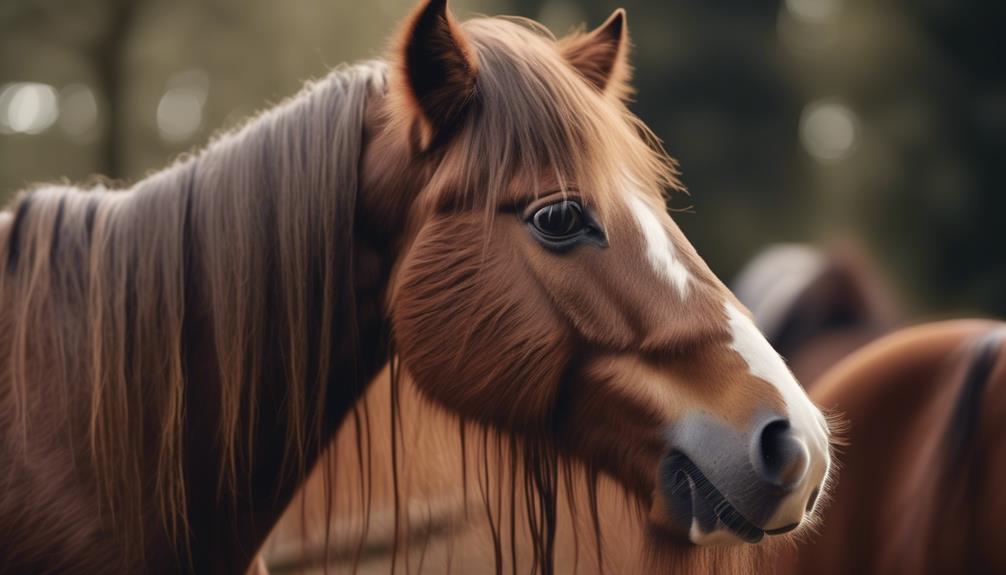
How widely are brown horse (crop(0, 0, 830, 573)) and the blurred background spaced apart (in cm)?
681

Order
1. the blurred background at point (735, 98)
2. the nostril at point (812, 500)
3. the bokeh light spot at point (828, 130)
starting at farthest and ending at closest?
the bokeh light spot at point (828, 130), the blurred background at point (735, 98), the nostril at point (812, 500)

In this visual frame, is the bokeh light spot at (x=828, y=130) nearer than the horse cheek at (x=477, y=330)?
No

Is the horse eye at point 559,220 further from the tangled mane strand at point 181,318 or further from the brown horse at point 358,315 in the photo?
the tangled mane strand at point 181,318

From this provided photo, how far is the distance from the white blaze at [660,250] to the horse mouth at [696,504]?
329mm

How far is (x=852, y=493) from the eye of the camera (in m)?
2.99

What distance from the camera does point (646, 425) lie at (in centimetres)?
161

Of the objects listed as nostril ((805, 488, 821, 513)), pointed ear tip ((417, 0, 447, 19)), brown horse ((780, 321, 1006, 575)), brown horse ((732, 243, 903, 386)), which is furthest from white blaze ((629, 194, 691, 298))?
brown horse ((732, 243, 903, 386))

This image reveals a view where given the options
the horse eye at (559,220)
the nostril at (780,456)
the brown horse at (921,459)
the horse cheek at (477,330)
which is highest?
the horse eye at (559,220)

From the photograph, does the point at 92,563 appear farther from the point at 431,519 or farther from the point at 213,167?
the point at 213,167

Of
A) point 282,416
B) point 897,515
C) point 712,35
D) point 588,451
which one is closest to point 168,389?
point 282,416

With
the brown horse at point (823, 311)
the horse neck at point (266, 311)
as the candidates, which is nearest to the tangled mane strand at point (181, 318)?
the horse neck at point (266, 311)

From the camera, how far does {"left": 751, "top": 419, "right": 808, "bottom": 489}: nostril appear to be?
145cm

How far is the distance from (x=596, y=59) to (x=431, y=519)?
1214 millimetres

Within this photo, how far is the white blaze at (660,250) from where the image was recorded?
1.61m
